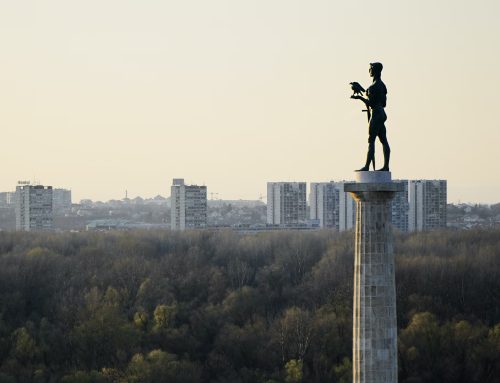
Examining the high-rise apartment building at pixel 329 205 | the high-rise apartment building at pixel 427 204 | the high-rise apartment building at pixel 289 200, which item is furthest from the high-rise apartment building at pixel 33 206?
the high-rise apartment building at pixel 427 204

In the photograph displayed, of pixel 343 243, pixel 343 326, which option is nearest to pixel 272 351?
pixel 343 326

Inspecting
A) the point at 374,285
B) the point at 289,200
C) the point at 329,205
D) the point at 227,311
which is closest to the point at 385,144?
the point at 374,285

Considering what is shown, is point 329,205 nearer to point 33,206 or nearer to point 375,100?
point 33,206

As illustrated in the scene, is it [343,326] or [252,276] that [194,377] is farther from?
[252,276]

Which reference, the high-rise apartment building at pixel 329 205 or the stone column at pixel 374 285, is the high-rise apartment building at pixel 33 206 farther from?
the stone column at pixel 374 285

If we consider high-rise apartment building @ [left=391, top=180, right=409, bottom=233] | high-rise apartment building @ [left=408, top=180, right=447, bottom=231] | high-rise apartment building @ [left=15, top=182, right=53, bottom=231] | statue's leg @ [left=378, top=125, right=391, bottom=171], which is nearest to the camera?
statue's leg @ [left=378, top=125, right=391, bottom=171]

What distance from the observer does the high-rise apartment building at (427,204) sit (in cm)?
10600

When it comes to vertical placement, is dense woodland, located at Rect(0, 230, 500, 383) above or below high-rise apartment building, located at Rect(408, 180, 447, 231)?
below

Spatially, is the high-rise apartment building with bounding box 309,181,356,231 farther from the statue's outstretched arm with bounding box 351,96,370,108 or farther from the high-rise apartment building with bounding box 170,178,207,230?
the statue's outstretched arm with bounding box 351,96,370,108

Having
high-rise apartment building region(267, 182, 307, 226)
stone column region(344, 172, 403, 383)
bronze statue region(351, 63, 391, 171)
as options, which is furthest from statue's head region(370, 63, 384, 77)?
high-rise apartment building region(267, 182, 307, 226)

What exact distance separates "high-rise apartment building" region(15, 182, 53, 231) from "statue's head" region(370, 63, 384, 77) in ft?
293

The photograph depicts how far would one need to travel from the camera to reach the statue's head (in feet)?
49.5

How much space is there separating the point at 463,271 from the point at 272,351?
14746 mm

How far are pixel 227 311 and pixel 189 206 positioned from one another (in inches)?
2088
